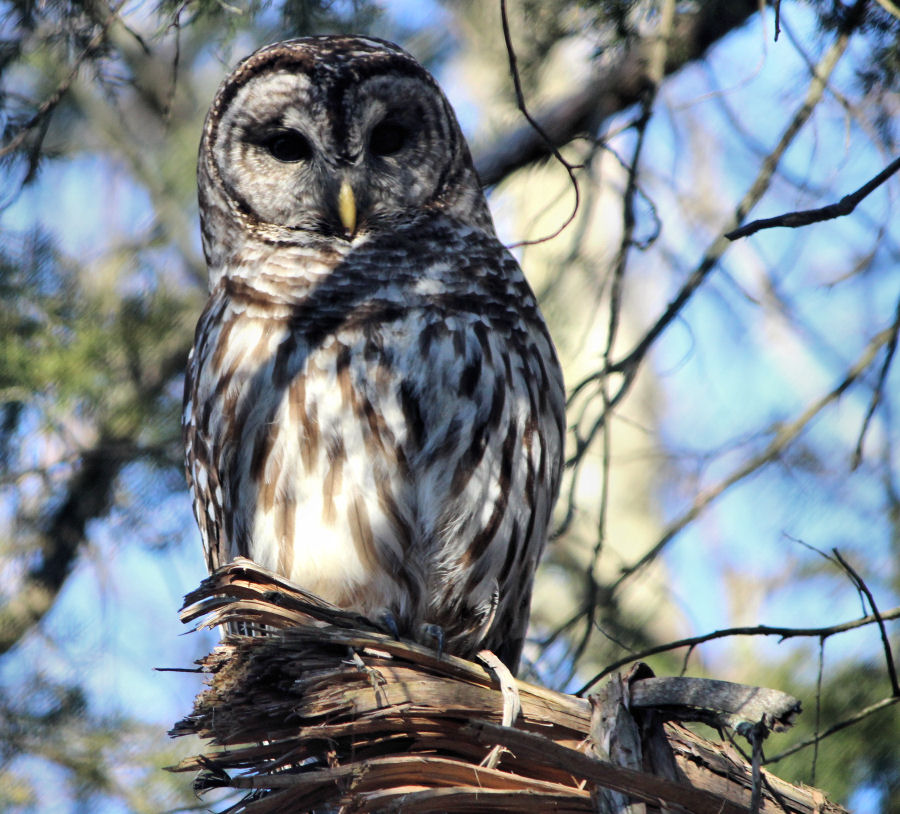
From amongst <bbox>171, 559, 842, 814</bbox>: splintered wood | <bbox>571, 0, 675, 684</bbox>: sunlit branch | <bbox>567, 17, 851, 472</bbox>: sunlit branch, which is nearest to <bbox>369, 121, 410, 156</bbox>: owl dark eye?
<bbox>571, 0, 675, 684</bbox>: sunlit branch

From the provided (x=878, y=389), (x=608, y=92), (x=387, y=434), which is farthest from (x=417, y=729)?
(x=608, y=92)

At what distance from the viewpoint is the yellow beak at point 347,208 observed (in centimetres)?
316

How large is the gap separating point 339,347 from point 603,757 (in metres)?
1.29

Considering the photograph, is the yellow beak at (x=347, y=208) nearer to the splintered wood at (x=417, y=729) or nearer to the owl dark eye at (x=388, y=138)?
the owl dark eye at (x=388, y=138)

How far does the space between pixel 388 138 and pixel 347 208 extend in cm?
39

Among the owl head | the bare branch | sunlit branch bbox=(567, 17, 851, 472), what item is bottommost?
sunlit branch bbox=(567, 17, 851, 472)

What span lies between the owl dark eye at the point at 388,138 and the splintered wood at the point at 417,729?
1756mm

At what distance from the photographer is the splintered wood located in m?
1.80

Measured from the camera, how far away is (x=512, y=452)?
2879 millimetres

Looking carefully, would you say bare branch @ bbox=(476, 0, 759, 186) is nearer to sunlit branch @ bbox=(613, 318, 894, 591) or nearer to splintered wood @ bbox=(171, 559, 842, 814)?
sunlit branch @ bbox=(613, 318, 894, 591)

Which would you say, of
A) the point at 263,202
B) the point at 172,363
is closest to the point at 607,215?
the point at 172,363

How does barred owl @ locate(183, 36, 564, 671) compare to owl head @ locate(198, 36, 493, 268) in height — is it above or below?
below

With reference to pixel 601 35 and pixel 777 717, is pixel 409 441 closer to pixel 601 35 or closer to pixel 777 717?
pixel 777 717

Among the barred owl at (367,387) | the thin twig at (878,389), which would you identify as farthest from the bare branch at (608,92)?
the thin twig at (878,389)
